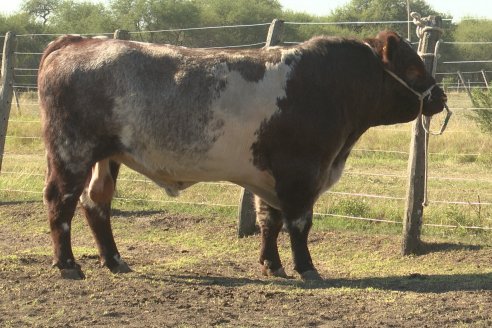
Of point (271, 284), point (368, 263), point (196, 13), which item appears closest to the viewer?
point (271, 284)

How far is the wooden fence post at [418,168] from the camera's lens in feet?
31.9

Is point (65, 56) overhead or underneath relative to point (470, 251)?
overhead

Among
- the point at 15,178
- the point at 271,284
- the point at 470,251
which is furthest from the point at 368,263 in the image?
the point at 15,178

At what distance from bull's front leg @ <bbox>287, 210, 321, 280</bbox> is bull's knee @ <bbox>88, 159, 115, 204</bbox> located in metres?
1.78

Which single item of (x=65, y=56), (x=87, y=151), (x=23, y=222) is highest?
(x=65, y=56)

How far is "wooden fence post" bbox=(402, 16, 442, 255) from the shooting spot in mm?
9727

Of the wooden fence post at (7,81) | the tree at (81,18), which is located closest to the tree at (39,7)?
the tree at (81,18)

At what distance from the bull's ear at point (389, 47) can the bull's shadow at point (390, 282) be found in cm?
195

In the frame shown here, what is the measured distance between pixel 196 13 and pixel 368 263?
42222 mm

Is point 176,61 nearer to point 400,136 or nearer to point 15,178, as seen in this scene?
point 15,178

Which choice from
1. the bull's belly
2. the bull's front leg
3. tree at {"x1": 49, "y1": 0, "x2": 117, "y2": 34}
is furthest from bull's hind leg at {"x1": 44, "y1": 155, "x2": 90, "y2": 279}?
tree at {"x1": 49, "y1": 0, "x2": 117, "y2": 34}

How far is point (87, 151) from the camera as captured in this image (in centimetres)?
824

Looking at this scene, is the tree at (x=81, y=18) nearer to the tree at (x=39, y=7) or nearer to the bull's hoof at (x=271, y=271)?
the tree at (x=39, y=7)

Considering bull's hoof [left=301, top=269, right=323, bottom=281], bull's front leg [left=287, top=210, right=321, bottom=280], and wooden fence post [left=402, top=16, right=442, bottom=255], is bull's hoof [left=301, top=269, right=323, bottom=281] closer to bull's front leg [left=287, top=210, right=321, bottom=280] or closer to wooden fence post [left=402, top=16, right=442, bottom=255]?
bull's front leg [left=287, top=210, right=321, bottom=280]
